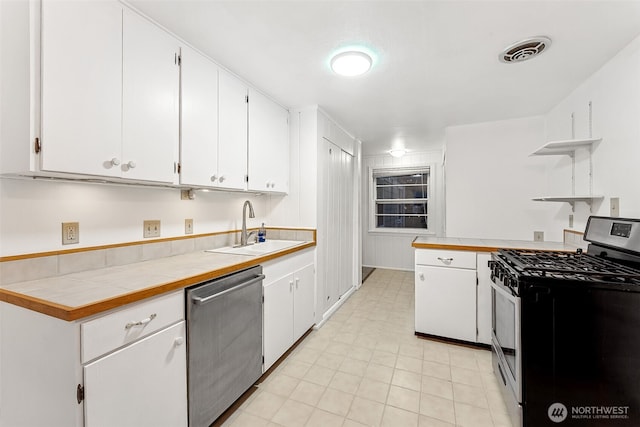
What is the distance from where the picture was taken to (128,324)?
3.62ft

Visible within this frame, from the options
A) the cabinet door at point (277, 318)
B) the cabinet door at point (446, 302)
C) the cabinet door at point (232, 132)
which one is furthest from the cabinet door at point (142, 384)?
the cabinet door at point (446, 302)

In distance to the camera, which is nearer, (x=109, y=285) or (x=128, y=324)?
(x=128, y=324)

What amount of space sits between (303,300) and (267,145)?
57.2 inches

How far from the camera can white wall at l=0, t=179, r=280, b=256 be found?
1.26 meters

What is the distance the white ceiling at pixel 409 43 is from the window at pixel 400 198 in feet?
8.08

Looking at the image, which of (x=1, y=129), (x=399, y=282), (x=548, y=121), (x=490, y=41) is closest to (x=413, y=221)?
(x=399, y=282)

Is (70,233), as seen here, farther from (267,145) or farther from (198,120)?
(267,145)

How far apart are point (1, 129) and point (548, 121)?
169 inches

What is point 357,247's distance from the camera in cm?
398

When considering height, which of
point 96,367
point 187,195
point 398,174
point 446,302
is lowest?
point 446,302

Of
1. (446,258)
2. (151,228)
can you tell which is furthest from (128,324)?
(446,258)

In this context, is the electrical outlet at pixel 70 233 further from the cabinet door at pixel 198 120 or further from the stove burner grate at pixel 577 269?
the stove burner grate at pixel 577 269

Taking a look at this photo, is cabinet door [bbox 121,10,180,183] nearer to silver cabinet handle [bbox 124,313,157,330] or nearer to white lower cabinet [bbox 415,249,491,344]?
silver cabinet handle [bbox 124,313,157,330]

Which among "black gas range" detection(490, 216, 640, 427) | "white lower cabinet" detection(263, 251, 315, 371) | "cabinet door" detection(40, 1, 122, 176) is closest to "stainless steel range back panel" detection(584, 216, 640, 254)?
"black gas range" detection(490, 216, 640, 427)
